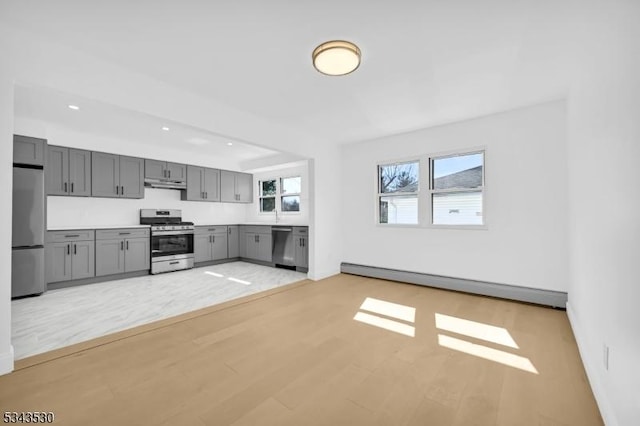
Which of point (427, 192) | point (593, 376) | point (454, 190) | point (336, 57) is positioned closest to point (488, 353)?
point (593, 376)

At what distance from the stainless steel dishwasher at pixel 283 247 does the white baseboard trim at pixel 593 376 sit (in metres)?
4.36

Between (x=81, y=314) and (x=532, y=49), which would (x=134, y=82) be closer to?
(x=81, y=314)

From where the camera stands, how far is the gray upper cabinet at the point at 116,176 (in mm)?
4766

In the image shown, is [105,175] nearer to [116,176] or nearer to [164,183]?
[116,176]

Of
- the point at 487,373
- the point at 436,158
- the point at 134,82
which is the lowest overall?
the point at 487,373

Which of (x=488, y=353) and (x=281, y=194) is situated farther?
(x=281, y=194)

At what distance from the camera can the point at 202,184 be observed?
6309mm

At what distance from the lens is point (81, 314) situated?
10.4 feet

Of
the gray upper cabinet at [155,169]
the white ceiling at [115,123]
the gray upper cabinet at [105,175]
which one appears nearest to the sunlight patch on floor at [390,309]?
the white ceiling at [115,123]

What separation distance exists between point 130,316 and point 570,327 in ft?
16.0

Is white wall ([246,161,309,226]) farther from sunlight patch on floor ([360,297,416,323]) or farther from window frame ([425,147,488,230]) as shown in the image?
sunlight patch on floor ([360,297,416,323])

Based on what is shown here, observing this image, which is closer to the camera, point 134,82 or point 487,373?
point 487,373

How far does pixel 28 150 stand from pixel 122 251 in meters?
2.01

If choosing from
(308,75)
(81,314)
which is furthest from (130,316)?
(308,75)
